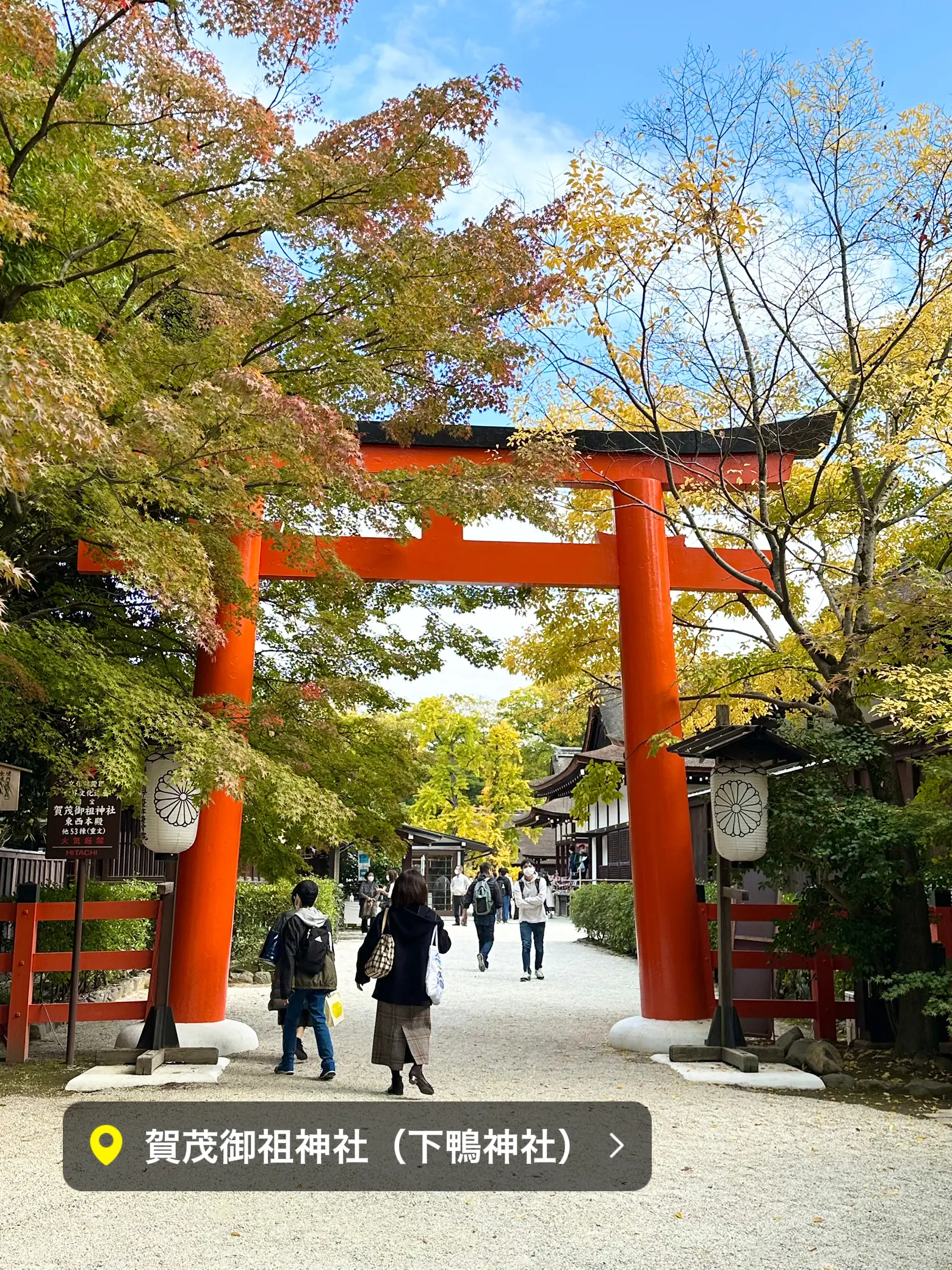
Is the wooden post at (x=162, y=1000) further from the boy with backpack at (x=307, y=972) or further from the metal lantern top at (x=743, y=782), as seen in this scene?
the metal lantern top at (x=743, y=782)

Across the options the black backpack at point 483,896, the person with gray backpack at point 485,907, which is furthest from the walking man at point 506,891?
the black backpack at point 483,896

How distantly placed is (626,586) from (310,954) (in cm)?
466

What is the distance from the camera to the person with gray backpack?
15.0m

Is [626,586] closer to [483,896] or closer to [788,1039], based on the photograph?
[788,1039]

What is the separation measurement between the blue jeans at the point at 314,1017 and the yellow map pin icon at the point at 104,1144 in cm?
163

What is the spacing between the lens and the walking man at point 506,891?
22031 millimetres

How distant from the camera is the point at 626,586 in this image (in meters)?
9.81

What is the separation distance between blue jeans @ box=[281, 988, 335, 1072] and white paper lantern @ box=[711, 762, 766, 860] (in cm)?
324

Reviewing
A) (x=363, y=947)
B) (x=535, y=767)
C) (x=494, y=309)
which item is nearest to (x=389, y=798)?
(x=363, y=947)

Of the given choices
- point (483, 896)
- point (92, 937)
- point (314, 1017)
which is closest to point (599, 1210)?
point (314, 1017)

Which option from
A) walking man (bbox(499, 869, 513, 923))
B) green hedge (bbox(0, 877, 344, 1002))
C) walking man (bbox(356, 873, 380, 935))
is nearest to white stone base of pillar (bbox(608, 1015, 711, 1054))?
green hedge (bbox(0, 877, 344, 1002))

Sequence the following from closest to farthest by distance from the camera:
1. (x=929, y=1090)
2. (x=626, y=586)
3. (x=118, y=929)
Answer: (x=929, y=1090) < (x=626, y=586) < (x=118, y=929)

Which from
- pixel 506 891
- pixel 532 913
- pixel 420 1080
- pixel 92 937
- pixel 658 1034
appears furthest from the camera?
pixel 506 891

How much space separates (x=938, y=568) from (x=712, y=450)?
8.38 feet
